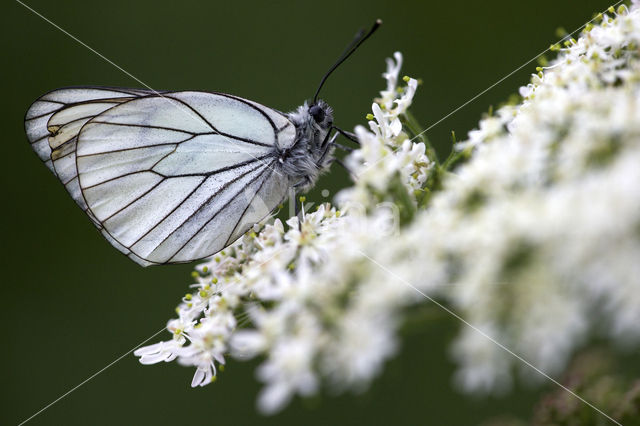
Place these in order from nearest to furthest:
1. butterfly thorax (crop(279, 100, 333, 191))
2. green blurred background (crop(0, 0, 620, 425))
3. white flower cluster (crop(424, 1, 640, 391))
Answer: white flower cluster (crop(424, 1, 640, 391))
butterfly thorax (crop(279, 100, 333, 191))
green blurred background (crop(0, 0, 620, 425))

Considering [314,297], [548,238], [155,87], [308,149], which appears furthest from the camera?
[155,87]

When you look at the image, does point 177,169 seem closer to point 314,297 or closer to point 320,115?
point 320,115

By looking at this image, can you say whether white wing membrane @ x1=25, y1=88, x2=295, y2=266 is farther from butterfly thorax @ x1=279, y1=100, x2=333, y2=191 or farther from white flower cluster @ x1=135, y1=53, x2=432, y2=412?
white flower cluster @ x1=135, y1=53, x2=432, y2=412

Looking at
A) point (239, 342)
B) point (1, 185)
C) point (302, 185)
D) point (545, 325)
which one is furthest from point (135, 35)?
point (545, 325)

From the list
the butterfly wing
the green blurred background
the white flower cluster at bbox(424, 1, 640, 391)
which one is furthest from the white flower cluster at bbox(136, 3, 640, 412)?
the green blurred background

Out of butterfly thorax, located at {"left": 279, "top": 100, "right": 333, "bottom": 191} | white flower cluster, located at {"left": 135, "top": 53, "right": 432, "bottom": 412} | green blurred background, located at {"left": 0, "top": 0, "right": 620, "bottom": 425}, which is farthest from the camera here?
green blurred background, located at {"left": 0, "top": 0, "right": 620, "bottom": 425}

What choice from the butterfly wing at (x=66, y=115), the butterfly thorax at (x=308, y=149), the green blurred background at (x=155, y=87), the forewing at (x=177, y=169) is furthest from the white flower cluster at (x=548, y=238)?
the green blurred background at (x=155, y=87)

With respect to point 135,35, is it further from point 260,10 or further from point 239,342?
point 239,342

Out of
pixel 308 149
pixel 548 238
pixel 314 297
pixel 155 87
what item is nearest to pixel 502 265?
pixel 548 238
